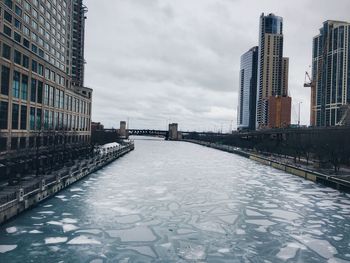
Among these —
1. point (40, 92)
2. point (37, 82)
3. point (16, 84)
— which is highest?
point (37, 82)

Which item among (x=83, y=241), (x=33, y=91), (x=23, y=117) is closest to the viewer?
(x=83, y=241)

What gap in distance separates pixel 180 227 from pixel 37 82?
4642 centimetres

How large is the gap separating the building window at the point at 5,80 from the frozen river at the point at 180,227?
18.7m

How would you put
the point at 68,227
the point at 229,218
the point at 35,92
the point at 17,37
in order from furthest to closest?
1. the point at 17,37
2. the point at 35,92
3. the point at 229,218
4. the point at 68,227

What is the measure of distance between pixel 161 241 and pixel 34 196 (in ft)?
42.4

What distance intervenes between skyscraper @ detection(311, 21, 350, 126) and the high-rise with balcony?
135001 millimetres

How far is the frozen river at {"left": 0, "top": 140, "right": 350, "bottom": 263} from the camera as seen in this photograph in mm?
17281

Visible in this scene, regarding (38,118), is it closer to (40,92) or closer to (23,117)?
(40,92)

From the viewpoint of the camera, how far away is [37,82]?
57.6m

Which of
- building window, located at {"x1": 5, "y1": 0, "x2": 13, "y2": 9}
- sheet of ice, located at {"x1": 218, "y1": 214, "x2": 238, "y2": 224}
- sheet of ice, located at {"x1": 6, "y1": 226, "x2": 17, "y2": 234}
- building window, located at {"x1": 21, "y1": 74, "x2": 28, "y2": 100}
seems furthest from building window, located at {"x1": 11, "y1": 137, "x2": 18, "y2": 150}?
sheet of ice, located at {"x1": 218, "y1": 214, "x2": 238, "y2": 224}

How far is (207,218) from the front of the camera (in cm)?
2448

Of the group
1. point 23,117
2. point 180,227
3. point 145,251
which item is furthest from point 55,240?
point 23,117

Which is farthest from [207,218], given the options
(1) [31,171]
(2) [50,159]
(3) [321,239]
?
(2) [50,159]

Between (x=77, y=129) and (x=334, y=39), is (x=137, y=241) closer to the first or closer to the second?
(x=77, y=129)
